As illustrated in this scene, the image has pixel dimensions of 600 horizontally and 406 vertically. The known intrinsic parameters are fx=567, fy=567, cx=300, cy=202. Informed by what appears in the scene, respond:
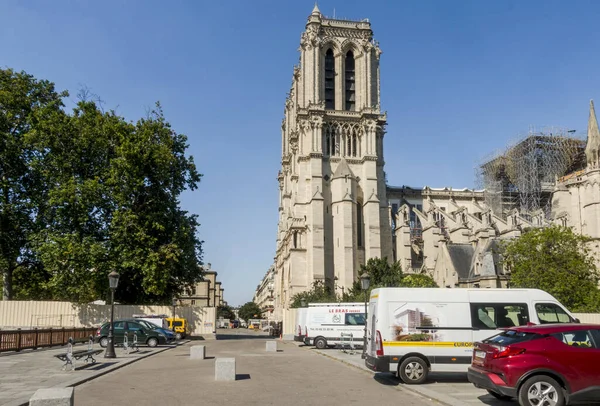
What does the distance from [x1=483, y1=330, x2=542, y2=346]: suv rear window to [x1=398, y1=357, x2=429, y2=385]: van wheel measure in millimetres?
3364

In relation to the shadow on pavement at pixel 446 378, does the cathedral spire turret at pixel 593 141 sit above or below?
above

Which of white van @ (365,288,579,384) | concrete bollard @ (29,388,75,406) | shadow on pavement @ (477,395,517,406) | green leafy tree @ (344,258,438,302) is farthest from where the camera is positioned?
green leafy tree @ (344,258,438,302)

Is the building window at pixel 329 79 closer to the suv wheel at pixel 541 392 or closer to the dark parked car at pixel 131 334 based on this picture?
the dark parked car at pixel 131 334

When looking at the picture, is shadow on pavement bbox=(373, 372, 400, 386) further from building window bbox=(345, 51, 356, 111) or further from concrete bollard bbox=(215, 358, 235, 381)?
building window bbox=(345, 51, 356, 111)

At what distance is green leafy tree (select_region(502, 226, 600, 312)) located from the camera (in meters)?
34.7

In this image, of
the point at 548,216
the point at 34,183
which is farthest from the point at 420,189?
the point at 34,183

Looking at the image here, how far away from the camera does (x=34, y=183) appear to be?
1490 inches

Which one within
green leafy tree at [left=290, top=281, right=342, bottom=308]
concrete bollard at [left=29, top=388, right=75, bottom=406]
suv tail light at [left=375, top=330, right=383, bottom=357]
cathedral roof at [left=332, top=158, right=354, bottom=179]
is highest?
cathedral roof at [left=332, top=158, right=354, bottom=179]

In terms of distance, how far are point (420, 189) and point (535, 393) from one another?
231 feet

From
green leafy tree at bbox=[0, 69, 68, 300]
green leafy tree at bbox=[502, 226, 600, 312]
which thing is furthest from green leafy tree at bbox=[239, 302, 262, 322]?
green leafy tree at bbox=[502, 226, 600, 312]

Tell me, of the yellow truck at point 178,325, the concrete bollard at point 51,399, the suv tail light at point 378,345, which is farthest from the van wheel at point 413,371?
the yellow truck at point 178,325

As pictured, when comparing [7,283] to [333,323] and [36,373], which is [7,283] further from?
[36,373]

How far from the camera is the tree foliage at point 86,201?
3512 cm

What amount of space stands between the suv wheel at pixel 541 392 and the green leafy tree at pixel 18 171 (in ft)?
110
